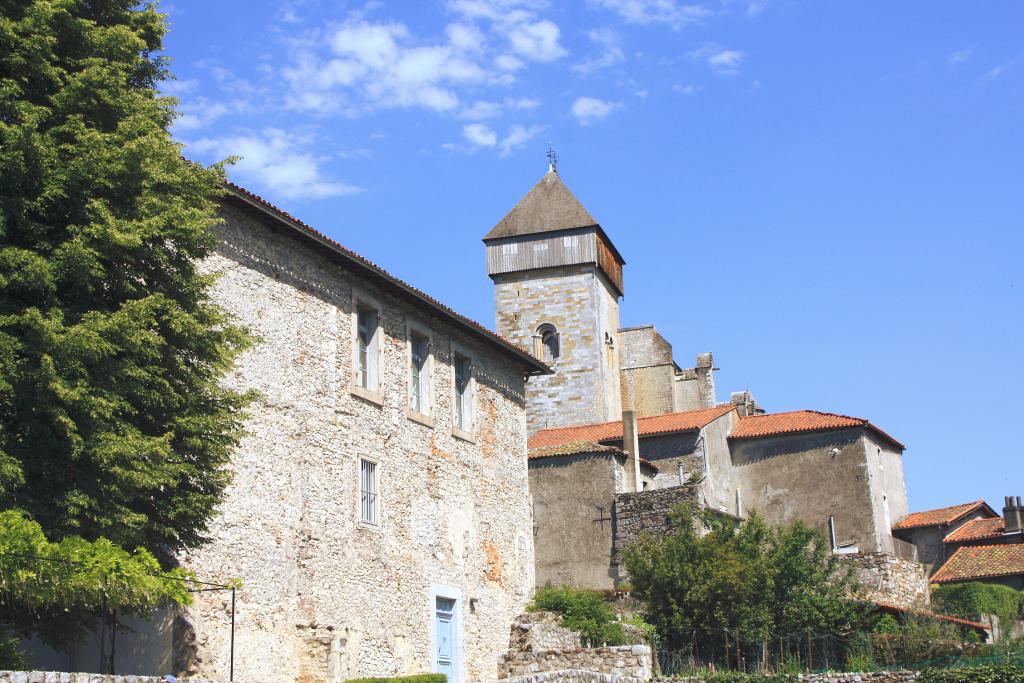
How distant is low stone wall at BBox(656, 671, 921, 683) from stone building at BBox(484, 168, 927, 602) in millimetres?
5938

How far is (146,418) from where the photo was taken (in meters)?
13.7

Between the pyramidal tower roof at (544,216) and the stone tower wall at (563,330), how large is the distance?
1818 millimetres

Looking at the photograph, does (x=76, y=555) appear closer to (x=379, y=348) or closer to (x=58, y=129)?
(x=58, y=129)

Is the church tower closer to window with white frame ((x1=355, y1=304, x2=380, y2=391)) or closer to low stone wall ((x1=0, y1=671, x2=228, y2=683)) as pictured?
window with white frame ((x1=355, y1=304, x2=380, y2=391))

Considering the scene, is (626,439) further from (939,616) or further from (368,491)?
(368,491)

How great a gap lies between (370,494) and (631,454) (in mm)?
12620

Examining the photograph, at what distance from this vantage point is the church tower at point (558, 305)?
49.4 m

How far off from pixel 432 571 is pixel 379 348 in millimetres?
4426

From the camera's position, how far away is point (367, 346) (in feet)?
72.7

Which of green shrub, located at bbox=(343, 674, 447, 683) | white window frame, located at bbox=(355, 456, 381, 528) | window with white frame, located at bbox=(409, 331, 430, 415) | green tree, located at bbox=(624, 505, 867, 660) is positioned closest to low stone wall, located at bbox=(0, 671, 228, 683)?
green shrub, located at bbox=(343, 674, 447, 683)

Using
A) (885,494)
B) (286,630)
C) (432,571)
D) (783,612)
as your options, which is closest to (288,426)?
(286,630)

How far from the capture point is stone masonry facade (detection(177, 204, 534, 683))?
18.0 meters

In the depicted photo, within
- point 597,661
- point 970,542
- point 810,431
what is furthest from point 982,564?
point 597,661

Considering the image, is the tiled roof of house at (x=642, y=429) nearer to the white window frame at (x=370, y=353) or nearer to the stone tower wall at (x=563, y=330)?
the stone tower wall at (x=563, y=330)
